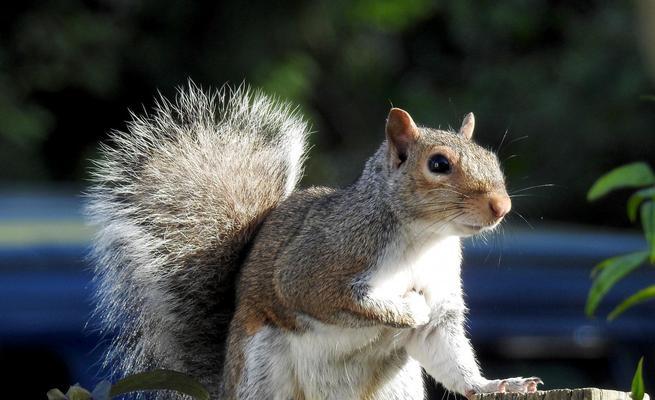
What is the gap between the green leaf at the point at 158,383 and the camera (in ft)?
6.24

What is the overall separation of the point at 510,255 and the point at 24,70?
330 centimetres

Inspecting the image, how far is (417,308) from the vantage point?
2342mm

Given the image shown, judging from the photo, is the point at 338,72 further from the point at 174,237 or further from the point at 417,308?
the point at 417,308

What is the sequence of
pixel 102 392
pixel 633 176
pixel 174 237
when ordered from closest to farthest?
pixel 102 392 → pixel 633 176 → pixel 174 237

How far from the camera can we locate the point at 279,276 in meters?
2.50

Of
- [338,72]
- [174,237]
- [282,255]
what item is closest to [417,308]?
[282,255]

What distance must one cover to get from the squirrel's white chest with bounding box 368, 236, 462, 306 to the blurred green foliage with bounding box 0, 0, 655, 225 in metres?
4.24

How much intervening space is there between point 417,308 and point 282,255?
32 centimetres

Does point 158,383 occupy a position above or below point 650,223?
below

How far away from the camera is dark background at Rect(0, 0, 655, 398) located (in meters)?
6.82

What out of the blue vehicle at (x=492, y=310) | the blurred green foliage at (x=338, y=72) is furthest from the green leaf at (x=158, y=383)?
the blurred green foliage at (x=338, y=72)

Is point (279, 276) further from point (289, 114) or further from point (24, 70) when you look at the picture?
point (24, 70)

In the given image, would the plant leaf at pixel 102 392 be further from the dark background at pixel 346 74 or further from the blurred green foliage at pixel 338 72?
the blurred green foliage at pixel 338 72

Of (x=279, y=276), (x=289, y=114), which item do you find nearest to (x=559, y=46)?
(x=289, y=114)
